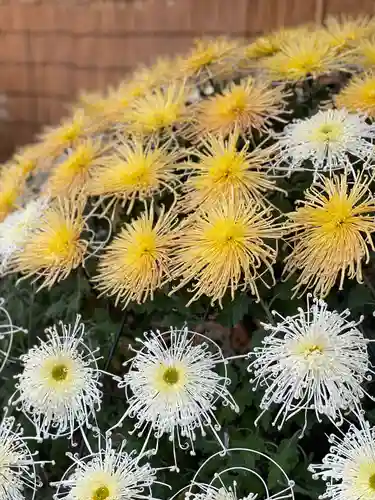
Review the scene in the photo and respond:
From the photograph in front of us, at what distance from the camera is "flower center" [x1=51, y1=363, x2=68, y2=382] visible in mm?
505

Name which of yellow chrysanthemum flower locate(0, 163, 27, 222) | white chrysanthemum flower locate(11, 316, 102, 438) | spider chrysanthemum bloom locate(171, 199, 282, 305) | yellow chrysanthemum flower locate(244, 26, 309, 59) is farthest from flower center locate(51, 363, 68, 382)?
yellow chrysanthemum flower locate(244, 26, 309, 59)

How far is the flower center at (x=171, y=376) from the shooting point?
47cm

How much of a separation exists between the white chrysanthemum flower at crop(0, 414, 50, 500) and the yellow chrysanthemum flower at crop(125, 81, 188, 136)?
0.87 ft

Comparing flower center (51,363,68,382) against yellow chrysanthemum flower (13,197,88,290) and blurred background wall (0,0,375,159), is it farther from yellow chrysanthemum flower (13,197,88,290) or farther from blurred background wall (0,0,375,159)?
blurred background wall (0,0,375,159)

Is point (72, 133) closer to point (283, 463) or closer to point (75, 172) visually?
point (75, 172)

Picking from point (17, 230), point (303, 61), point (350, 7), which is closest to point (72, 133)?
point (17, 230)

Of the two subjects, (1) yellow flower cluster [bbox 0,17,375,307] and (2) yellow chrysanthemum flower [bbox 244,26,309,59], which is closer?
(1) yellow flower cluster [bbox 0,17,375,307]

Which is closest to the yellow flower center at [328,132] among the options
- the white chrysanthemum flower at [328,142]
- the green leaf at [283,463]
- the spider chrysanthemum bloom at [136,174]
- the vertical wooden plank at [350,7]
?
the white chrysanthemum flower at [328,142]

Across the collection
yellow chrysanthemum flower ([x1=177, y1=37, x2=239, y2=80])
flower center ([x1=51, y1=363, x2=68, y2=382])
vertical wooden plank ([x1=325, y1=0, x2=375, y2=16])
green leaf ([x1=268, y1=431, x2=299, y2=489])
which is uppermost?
vertical wooden plank ([x1=325, y1=0, x2=375, y2=16])

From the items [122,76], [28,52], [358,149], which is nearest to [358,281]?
[358,149]

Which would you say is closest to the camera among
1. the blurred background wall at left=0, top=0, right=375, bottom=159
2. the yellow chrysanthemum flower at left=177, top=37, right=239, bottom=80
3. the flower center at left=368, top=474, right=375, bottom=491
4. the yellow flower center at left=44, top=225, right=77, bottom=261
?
the flower center at left=368, top=474, right=375, bottom=491

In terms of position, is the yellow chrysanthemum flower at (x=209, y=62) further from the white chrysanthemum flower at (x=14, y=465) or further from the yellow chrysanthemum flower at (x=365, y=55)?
the white chrysanthemum flower at (x=14, y=465)

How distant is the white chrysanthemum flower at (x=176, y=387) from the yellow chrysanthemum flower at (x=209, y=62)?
279mm

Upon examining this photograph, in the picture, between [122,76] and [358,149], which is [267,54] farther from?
[122,76]
